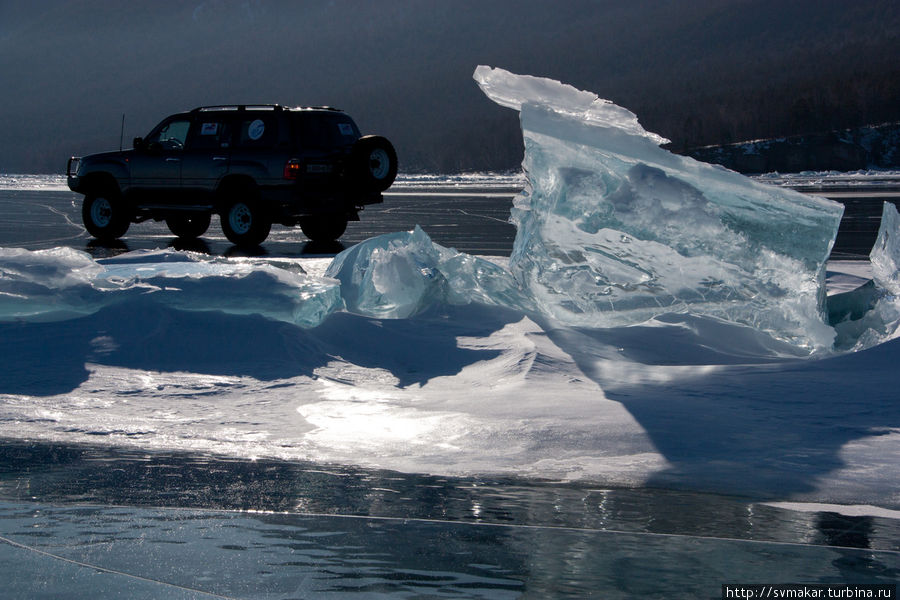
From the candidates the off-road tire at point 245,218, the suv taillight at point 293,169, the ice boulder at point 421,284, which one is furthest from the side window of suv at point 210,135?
the ice boulder at point 421,284

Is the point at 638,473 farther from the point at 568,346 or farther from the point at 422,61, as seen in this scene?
the point at 422,61

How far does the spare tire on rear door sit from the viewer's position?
14.9 metres

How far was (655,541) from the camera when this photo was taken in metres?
3.65

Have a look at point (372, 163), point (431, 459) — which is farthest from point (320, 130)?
point (431, 459)

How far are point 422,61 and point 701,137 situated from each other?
76.8 m

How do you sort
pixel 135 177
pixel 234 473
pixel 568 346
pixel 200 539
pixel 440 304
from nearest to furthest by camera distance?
pixel 200 539 → pixel 234 473 → pixel 568 346 → pixel 440 304 → pixel 135 177

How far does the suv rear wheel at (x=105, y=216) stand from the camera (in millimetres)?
16594

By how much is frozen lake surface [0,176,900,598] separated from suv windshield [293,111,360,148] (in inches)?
301

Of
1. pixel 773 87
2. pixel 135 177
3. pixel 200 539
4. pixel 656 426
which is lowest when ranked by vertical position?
pixel 200 539

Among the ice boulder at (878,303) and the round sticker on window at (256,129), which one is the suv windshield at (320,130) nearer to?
the round sticker on window at (256,129)

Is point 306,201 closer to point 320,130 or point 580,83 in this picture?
point 320,130

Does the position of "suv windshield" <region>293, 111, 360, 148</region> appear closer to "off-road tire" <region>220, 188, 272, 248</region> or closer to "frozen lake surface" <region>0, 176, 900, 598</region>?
"off-road tire" <region>220, 188, 272, 248</region>

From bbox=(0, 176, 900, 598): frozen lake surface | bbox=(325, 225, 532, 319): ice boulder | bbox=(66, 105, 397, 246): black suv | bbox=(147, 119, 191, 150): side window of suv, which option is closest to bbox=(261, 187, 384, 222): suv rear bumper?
bbox=(66, 105, 397, 246): black suv

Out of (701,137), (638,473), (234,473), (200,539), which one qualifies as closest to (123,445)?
(234,473)
